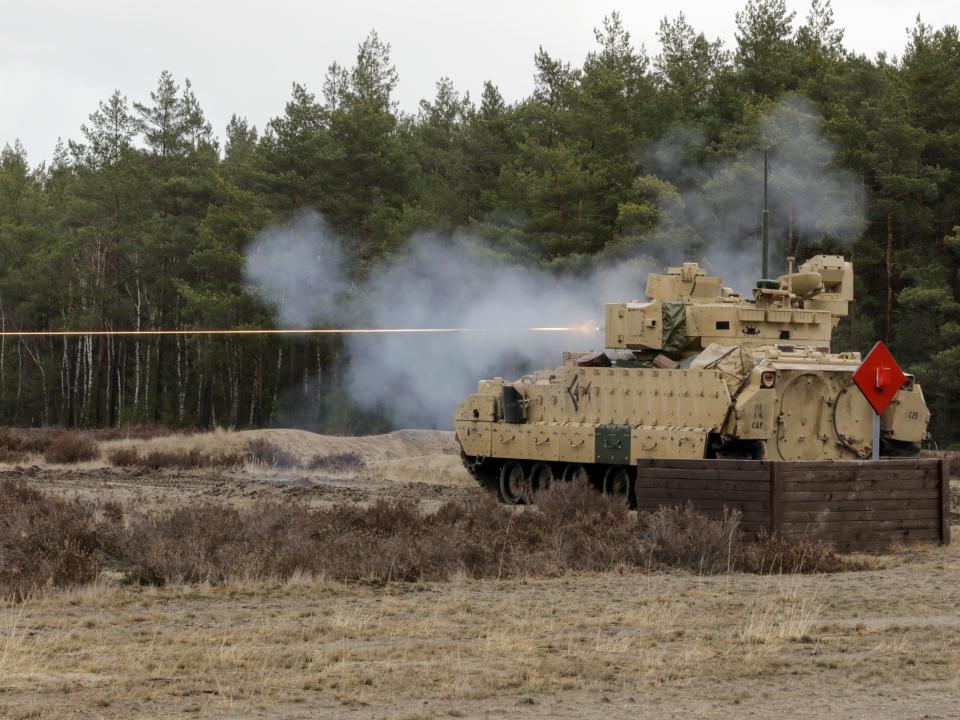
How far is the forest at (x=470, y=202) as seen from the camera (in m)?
42.0

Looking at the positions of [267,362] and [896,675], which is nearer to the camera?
[896,675]

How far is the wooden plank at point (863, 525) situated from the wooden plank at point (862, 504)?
0.13 metres

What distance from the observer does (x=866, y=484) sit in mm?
16031

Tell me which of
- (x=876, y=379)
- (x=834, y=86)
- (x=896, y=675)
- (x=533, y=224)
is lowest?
(x=896, y=675)

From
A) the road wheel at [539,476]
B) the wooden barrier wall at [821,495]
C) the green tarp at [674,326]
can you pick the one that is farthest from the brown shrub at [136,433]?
the wooden barrier wall at [821,495]

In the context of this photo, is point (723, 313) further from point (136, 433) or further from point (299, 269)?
point (299, 269)

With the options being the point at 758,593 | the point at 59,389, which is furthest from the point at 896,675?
the point at 59,389

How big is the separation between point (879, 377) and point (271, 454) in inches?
821

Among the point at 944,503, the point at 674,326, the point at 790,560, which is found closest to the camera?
the point at 790,560

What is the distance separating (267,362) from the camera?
61812 millimetres

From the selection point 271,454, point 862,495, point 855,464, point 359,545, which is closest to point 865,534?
point 862,495

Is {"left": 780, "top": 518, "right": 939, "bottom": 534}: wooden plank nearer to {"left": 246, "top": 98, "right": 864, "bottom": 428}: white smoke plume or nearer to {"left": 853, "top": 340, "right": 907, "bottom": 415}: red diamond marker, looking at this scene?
{"left": 853, "top": 340, "right": 907, "bottom": 415}: red diamond marker

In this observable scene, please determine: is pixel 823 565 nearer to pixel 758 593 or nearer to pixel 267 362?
pixel 758 593

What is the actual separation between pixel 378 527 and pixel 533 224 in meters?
31.1
